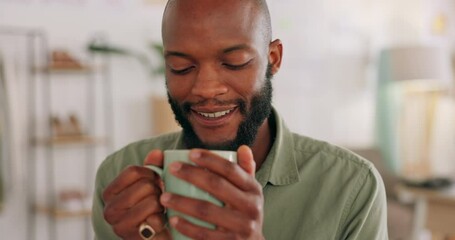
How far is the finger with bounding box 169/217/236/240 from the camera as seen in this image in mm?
669

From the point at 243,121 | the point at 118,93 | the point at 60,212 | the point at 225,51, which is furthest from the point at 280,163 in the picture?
the point at 118,93

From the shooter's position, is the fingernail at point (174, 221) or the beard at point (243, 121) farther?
the beard at point (243, 121)

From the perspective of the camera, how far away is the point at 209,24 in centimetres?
86

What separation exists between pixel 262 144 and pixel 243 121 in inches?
7.6

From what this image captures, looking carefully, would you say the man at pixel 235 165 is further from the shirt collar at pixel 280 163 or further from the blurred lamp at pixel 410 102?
the blurred lamp at pixel 410 102

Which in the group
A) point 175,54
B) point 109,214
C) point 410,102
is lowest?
point 410,102

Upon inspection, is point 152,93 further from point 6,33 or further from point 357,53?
point 357,53

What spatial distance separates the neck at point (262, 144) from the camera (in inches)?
42.3

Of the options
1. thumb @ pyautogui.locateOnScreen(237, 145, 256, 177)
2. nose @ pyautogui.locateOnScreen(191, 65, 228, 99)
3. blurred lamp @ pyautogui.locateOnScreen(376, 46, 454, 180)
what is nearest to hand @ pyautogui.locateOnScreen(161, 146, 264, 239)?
thumb @ pyautogui.locateOnScreen(237, 145, 256, 177)

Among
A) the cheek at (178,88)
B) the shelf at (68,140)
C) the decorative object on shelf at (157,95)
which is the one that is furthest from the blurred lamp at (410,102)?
the cheek at (178,88)

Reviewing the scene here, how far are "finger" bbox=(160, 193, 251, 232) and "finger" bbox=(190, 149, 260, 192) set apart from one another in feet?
0.12

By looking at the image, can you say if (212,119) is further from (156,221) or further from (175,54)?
(156,221)

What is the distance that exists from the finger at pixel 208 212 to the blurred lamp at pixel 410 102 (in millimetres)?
3537

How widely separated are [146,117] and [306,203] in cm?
263
